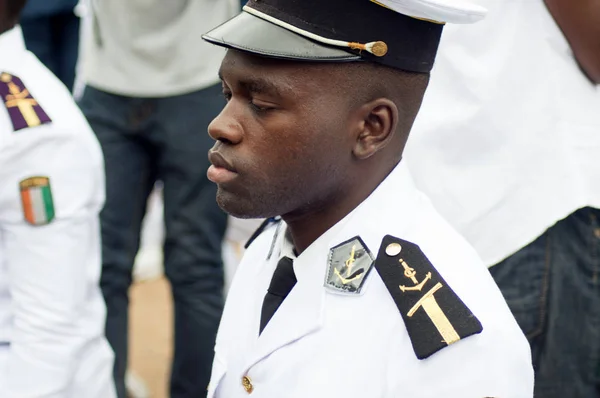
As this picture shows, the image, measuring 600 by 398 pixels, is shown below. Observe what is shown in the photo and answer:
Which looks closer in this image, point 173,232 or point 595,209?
point 595,209

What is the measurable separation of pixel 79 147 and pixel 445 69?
882 millimetres

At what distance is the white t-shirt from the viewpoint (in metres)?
3.25

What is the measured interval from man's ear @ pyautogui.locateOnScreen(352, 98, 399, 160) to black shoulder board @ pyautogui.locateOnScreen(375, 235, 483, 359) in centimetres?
16

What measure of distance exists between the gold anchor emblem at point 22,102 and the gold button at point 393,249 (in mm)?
992

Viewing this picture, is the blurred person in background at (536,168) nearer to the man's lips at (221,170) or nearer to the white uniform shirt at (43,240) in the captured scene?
the man's lips at (221,170)

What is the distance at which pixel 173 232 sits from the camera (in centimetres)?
344

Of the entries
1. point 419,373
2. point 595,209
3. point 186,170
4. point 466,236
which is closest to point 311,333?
point 419,373

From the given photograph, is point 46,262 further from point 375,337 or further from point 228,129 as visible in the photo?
point 375,337

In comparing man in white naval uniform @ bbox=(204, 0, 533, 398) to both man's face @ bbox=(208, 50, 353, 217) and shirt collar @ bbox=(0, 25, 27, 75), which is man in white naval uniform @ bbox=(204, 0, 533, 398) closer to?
man's face @ bbox=(208, 50, 353, 217)

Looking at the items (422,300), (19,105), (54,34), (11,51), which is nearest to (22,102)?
(19,105)

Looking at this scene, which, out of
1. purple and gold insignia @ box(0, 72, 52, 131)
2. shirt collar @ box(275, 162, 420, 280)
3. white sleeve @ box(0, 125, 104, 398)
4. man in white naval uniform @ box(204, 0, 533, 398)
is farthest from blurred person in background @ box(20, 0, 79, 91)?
shirt collar @ box(275, 162, 420, 280)

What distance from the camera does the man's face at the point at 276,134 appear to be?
171 centimetres

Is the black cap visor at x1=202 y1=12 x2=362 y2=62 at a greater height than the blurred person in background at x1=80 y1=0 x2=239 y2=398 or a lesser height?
greater

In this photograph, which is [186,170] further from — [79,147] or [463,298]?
[463,298]
